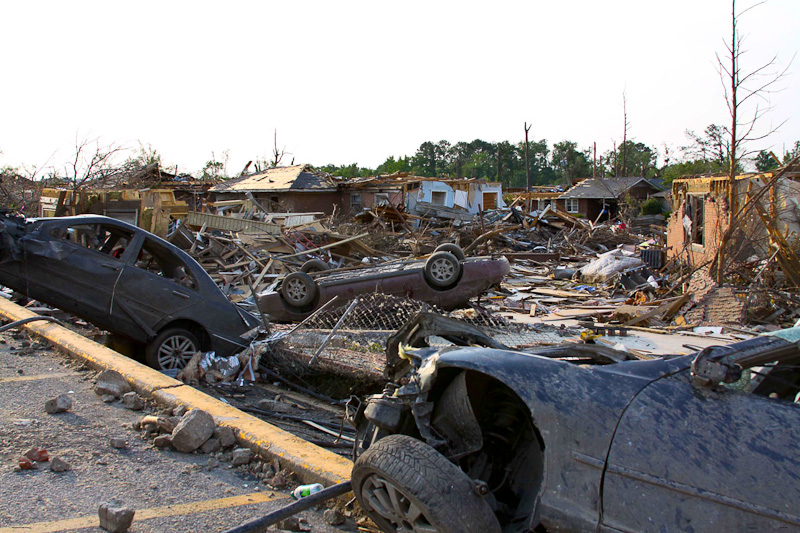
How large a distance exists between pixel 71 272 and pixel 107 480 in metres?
4.09

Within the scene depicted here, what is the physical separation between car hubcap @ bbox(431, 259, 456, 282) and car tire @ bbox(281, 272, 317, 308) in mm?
2125

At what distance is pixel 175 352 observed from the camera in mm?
7645

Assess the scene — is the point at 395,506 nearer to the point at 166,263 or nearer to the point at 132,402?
the point at 132,402

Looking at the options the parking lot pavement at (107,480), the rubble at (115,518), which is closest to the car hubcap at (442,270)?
the parking lot pavement at (107,480)

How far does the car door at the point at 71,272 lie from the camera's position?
7.12 metres

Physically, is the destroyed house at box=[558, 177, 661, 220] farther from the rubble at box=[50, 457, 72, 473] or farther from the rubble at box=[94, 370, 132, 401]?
the rubble at box=[50, 457, 72, 473]

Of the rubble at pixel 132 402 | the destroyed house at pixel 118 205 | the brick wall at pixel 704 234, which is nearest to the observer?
the rubble at pixel 132 402

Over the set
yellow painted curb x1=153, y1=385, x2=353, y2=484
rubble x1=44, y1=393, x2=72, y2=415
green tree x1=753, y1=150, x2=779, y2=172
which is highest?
green tree x1=753, y1=150, x2=779, y2=172

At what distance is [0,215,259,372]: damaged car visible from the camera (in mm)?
7117

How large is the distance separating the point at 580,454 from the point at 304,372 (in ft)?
16.0

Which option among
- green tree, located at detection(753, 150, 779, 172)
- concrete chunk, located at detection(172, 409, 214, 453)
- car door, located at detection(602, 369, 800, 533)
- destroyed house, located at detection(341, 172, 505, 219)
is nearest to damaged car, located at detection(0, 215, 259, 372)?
concrete chunk, located at detection(172, 409, 214, 453)

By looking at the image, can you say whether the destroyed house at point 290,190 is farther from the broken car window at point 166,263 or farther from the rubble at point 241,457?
the rubble at point 241,457

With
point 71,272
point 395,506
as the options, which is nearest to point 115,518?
point 395,506

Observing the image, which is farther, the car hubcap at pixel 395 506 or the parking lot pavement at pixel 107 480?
the parking lot pavement at pixel 107 480
